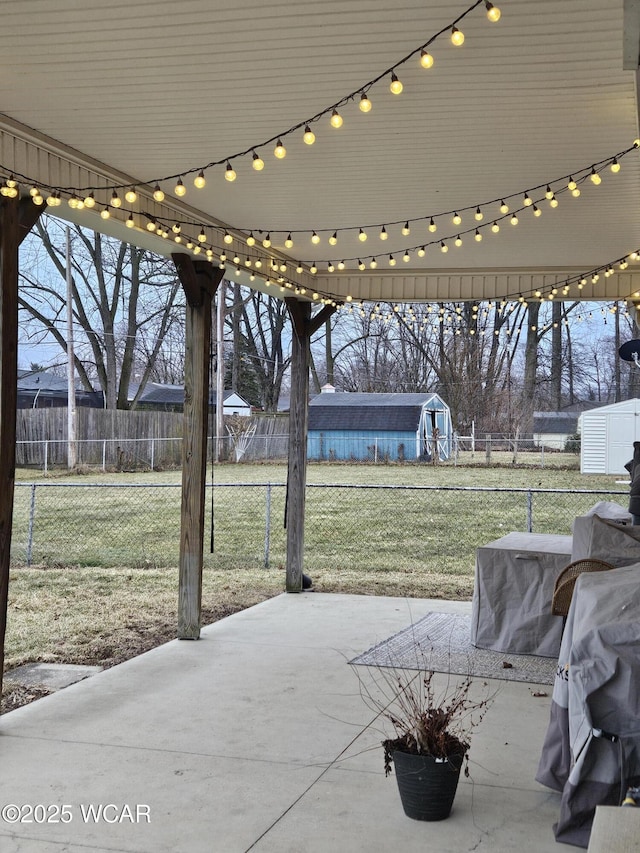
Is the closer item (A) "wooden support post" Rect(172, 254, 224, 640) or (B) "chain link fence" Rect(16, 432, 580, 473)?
(A) "wooden support post" Rect(172, 254, 224, 640)

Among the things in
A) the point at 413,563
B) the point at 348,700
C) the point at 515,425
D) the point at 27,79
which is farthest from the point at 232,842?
the point at 515,425

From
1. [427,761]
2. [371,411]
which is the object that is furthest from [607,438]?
[427,761]

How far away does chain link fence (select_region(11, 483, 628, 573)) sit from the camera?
1121 centimetres

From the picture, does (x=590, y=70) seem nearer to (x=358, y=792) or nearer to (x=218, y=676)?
(x=358, y=792)

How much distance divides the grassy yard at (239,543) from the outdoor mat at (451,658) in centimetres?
182

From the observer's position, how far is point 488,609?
6.36m

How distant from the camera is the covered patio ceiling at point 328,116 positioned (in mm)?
3191

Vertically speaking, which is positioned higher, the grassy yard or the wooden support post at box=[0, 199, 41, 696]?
the wooden support post at box=[0, 199, 41, 696]

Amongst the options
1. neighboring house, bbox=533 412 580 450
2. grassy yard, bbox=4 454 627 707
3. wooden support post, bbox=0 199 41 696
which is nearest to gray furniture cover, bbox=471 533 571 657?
grassy yard, bbox=4 454 627 707

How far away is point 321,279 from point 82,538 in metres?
5.74

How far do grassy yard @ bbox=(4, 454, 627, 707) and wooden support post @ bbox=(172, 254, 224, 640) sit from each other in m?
0.65

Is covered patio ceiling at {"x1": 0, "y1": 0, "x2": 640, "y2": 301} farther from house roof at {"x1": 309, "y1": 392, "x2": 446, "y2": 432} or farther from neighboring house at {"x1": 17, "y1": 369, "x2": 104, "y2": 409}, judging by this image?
neighboring house at {"x1": 17, "y1": 369, "x2": 104, "y2": 409}

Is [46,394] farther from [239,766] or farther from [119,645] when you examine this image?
[239,766]

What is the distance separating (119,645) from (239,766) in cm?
299
